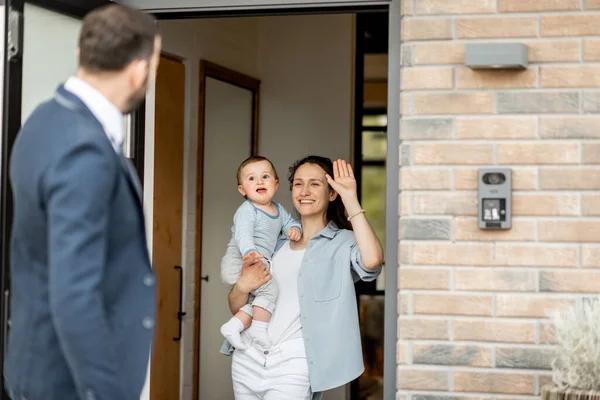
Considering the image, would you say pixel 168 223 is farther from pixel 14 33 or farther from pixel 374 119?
pixel 374 119

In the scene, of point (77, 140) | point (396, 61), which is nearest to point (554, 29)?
point (396, 61)

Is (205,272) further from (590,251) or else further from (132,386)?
(132,386)

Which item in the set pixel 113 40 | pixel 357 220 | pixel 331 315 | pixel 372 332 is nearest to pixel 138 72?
pixel 113 40

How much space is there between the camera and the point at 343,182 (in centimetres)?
364

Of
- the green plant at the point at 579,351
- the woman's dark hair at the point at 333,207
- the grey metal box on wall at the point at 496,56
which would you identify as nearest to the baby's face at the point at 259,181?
the woman's dark hair at the point at 333,207

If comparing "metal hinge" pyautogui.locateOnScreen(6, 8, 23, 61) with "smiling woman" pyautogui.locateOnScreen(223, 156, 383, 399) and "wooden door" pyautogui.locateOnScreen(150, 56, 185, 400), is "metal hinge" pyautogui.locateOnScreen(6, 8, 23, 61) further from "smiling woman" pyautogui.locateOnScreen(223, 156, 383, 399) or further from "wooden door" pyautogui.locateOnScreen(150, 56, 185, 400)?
"wooden door" pyautogui.locateOnScreen(150, 56, 185, 400)

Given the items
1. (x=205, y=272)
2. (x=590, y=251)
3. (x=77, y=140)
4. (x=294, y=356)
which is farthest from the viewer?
(x=205, y=272)

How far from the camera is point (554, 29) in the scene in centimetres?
318

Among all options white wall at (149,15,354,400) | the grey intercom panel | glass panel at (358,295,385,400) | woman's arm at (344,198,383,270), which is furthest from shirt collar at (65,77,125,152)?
glass panel at (358,295,385,400)

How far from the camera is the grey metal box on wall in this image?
313cm

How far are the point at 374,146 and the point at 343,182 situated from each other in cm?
574

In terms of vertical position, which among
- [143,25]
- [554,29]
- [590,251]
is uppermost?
[554,29]

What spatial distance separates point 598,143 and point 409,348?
3.14ft

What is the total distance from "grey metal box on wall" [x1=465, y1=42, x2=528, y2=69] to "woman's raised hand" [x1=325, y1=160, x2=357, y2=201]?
0.68 m
